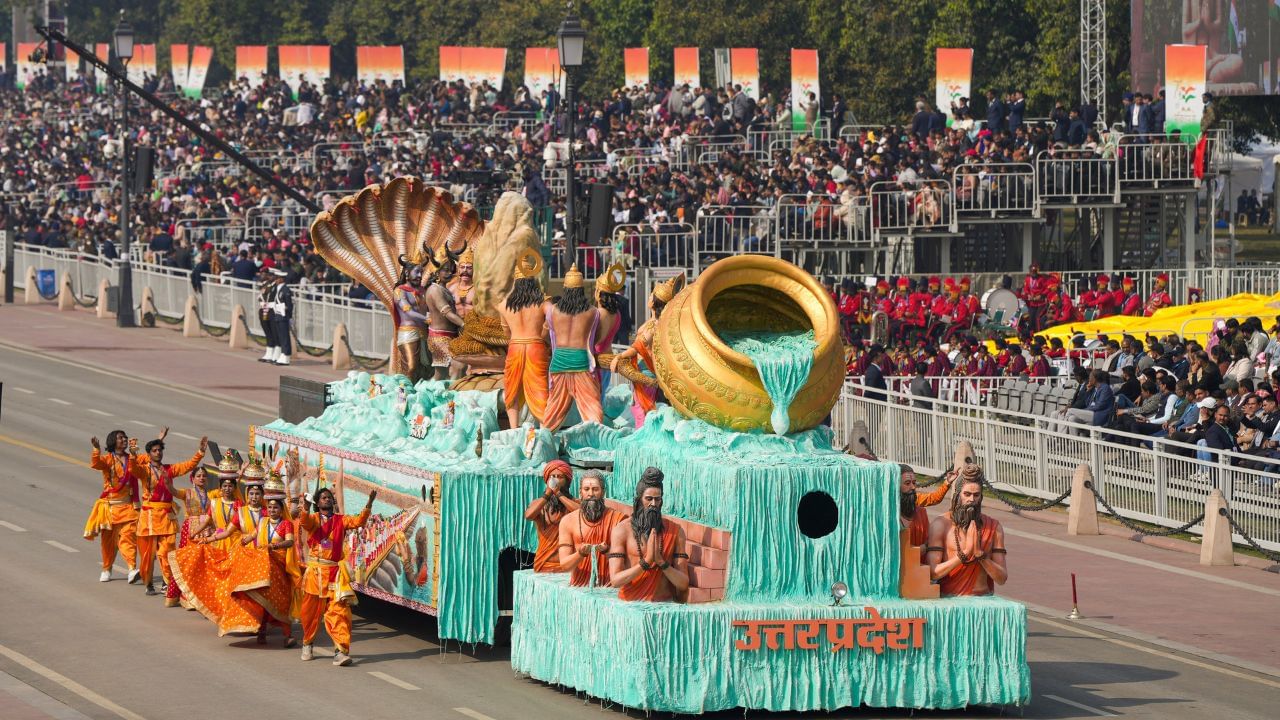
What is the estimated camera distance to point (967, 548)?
1697cm

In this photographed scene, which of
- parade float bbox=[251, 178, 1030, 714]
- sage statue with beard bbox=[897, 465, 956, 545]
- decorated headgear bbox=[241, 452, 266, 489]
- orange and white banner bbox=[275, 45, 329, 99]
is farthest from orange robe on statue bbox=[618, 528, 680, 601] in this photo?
orange and white banner bbox=[275, 45, 329, 99]

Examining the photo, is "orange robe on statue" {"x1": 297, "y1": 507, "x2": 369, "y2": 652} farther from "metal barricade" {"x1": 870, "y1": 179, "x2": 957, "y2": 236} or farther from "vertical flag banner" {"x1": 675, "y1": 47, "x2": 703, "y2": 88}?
"vertical flag banner" {"x1": 675, "y1": 47, "x2": 703, "y2": 88}

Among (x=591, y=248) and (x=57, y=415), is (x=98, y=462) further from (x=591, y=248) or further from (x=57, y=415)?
(x=591, y=248)

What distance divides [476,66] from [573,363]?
46702 millimetres

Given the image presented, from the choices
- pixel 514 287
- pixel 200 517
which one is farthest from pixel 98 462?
pixel 514 287

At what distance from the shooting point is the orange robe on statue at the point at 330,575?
1858 centimetres

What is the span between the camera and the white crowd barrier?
80.2ft

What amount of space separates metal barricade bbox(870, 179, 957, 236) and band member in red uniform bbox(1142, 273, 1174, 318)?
415 cm

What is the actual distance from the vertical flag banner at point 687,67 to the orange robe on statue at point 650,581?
42.5m

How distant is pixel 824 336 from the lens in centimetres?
1756

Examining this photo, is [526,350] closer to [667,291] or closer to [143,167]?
[667,291]

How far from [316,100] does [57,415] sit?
113 ft

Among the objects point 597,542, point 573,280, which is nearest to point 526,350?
point 573,280

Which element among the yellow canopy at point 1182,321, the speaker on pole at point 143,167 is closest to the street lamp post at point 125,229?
the speaker on pole at point 143,167
